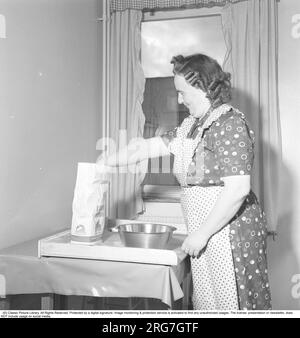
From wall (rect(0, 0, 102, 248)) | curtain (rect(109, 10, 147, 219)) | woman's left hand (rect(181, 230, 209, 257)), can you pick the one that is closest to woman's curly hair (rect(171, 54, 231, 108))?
woman's left hand (rect(181, 230, 209, 257))

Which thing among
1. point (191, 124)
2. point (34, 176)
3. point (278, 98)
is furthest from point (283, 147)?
point (34, 176)

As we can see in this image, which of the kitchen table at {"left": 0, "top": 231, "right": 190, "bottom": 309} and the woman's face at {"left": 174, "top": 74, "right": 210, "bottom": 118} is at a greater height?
the woman's face at {"left": 174, "top": 74, "right": 210, "bottom": 118}

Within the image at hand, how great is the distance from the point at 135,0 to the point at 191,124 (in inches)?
38.0

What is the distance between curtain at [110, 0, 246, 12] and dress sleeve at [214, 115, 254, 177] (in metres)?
1.00

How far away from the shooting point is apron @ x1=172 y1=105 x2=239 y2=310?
1.05 metres

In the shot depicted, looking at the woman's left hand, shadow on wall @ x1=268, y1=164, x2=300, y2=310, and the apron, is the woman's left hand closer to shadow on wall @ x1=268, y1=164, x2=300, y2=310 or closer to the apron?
the apron

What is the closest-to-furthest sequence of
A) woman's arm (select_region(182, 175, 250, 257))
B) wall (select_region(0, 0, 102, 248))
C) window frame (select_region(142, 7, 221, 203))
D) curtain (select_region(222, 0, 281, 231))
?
1. woman's arm (select_region(182, 175, 250, 257))
2. wall (select_region(0, 0, 102, 248))
3. curtain (select_region(222, 0, 281, 231))
4. window frame (select_region(142, 7, 221, 203))

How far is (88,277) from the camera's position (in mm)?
1048

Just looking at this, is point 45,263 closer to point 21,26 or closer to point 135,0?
point 21,26

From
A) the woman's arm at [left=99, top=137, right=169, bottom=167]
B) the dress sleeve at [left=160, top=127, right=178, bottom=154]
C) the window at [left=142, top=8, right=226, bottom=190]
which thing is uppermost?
the window at [left=142, top=8, right=226, bottom=190]

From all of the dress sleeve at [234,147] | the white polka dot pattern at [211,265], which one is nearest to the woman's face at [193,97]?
the dress sleeve at [234,147]

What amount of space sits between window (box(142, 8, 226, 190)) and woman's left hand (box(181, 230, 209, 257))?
2.95ft

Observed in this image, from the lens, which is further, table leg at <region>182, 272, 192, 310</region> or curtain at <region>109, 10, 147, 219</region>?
curtain at <region>109, 10, 147, 219</region>

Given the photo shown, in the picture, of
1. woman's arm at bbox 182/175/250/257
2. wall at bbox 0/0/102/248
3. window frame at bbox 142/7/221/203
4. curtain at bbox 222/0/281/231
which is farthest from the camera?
window frame at bbox 142/7/221/203
